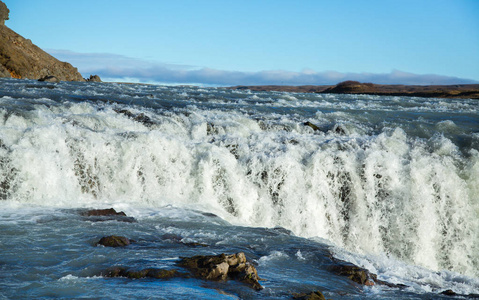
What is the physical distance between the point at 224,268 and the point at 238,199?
7.48 m

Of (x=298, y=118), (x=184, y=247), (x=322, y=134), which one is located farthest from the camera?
(x=298, y=118)

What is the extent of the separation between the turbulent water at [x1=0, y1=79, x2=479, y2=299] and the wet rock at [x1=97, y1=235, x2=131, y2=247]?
22cm

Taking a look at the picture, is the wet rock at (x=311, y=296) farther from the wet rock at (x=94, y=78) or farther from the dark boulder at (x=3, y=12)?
the dark boulder at (x=3, y=12)

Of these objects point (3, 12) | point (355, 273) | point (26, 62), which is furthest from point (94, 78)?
point (355, 273)

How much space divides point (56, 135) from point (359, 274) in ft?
33.1

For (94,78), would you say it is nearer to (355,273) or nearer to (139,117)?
(139,117)

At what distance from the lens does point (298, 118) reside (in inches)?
951

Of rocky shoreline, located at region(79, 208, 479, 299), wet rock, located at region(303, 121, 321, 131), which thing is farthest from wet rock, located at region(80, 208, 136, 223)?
wet rock, located at region(303, 121, 321, 131)

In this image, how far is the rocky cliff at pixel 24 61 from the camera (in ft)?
275

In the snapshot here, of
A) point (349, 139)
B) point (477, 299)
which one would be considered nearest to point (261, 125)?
point (349, 139)

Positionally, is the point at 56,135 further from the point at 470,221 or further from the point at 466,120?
the point at 466,120

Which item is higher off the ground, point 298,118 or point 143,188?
point 298,118

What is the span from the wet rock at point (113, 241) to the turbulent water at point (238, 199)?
216 millimetres

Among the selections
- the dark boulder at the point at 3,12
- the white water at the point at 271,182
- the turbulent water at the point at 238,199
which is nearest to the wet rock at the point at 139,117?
the turbulent water at the point at 238,199
